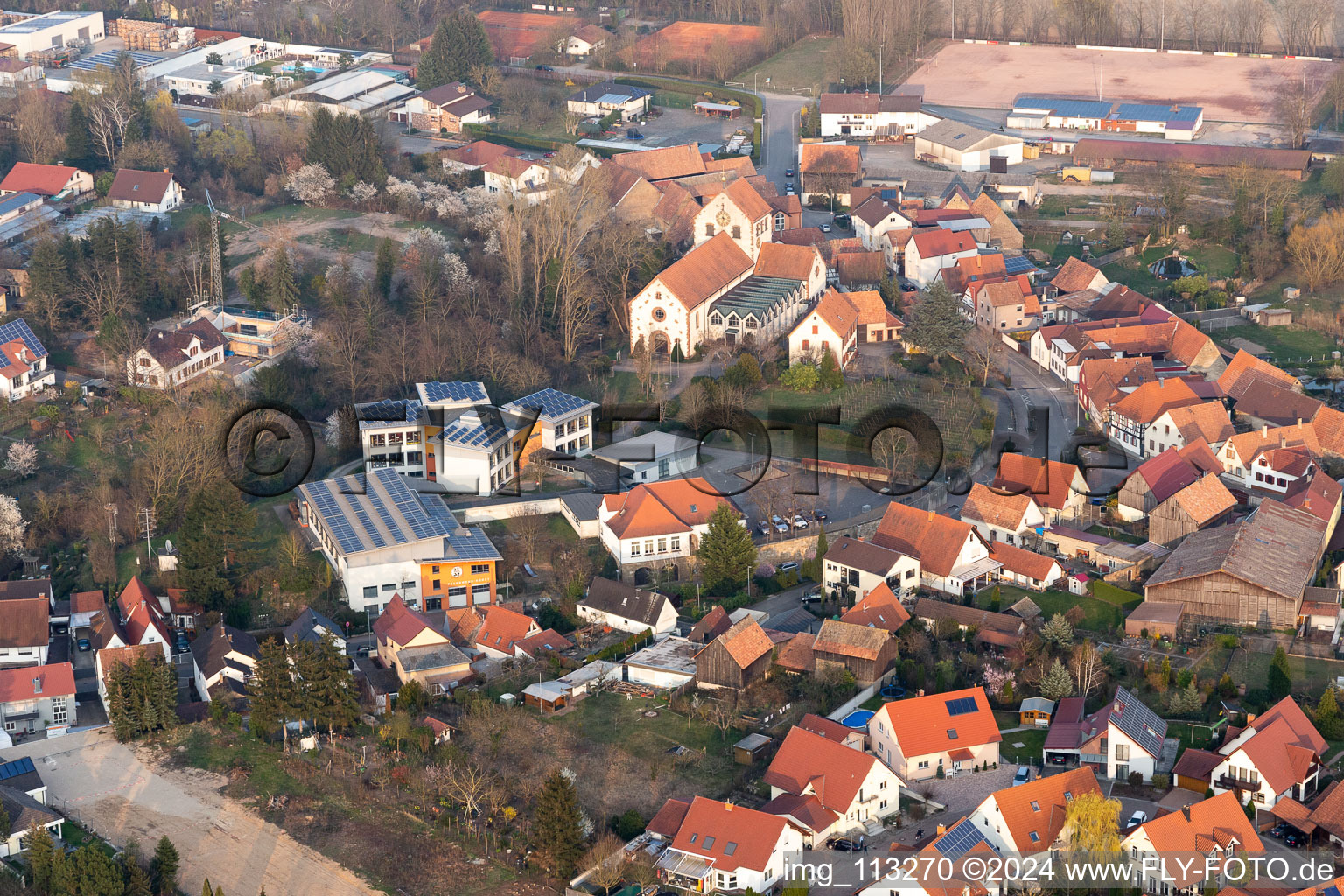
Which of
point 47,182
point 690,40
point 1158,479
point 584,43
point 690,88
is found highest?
point 584,43

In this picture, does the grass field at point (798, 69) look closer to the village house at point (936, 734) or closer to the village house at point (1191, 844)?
the village house at point (936, 734)

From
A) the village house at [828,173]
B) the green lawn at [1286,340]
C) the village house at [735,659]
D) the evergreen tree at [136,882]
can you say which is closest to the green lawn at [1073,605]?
the village house at [735,659]

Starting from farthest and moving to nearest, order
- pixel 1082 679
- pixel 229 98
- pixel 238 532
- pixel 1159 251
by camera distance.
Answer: pixel 229 98 < pixel 1159 251 < pixel 238 532 < pixel 1082 679

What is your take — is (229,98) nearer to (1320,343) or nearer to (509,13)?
(509,13)

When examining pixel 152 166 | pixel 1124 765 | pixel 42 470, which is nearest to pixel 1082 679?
pixel 1124 765

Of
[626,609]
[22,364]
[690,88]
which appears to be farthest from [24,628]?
[690,88]

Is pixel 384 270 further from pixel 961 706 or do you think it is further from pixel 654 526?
pixel 961 706

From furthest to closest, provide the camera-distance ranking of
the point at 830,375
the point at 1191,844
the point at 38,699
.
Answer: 1. the point at 830,375
2. the point at 38,699
3. the point at 1191,844
